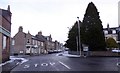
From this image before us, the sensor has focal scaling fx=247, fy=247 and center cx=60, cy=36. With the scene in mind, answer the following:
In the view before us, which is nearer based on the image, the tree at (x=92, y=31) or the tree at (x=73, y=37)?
the tree at (x=92, y=31)

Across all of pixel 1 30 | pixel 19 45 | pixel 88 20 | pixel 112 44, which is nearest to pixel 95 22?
pixel 88 20

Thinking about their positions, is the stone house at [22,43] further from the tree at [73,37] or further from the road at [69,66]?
the road at [69,66]

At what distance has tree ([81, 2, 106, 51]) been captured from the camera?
6038cm

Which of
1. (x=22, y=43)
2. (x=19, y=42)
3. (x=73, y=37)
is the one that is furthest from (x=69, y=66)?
(x=19, y=42)

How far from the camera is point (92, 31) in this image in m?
60.6

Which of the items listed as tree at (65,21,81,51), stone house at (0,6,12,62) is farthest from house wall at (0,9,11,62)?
tree at (65,21,81,51)

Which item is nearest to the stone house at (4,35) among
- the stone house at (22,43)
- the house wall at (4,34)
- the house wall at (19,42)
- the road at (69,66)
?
the house wall at (4,34)

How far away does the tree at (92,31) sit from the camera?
60.4 metres

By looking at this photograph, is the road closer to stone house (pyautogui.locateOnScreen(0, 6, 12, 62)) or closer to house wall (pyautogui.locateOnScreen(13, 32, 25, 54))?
stone house (pyautogui.locateOnScreen(0, 6, 12, 62))

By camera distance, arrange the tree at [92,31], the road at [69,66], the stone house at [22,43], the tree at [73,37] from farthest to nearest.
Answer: the stone house at [22,43] < the tree at [73,37] < the tree at [92,31] < the road at [69,66]

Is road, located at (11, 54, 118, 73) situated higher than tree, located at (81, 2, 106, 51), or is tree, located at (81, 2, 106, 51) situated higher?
tree, located at (81, 2, 106, 51)

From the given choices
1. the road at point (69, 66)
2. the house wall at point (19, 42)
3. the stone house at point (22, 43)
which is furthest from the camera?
the house wall at point (19, 42)

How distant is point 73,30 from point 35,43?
→ 99.4ft

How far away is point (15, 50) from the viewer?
318 feet
